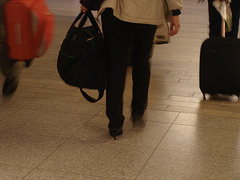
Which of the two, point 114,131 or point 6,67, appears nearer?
point 114,131

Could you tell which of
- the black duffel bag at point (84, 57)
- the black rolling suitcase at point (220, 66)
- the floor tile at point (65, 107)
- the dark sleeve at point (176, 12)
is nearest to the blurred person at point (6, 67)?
the floor tile at point (65, 107)

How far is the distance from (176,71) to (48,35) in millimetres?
1863

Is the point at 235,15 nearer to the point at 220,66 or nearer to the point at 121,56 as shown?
the point at 220,66

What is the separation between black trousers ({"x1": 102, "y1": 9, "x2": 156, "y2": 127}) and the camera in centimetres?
283

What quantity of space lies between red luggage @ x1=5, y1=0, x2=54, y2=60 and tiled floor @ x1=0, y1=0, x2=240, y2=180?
54cm

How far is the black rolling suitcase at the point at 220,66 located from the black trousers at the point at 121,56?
33.0 inches

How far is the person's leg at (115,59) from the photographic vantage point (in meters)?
2.82

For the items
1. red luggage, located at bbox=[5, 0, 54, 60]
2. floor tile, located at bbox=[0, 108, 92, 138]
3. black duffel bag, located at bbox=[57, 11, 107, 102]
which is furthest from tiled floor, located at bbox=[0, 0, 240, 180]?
red luggage, located at bbox=[5, 0, 54, 60]

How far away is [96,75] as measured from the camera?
9.48 feet

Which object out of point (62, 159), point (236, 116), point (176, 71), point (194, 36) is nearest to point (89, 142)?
point (62, 159)

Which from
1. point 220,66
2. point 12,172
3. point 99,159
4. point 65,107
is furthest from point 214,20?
point 12,172

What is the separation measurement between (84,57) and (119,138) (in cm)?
61

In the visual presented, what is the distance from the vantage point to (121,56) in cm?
289

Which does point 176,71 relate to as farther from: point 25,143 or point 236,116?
point 25,143
